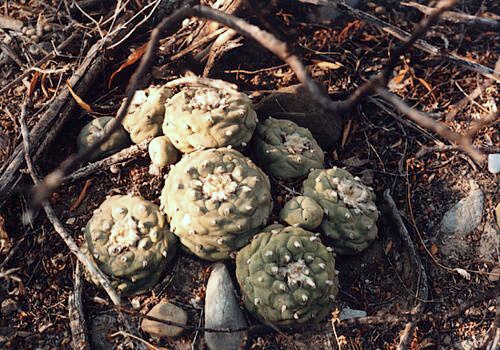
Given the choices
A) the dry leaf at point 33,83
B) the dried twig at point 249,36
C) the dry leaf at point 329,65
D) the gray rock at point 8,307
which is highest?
the dried twig at point 249,36

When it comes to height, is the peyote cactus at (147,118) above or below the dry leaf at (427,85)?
above

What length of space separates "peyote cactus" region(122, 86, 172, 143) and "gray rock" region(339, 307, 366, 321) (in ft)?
5.06

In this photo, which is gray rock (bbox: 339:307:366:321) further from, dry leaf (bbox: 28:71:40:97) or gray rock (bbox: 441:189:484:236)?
dry leaf (bbox: 28:71:40:97)

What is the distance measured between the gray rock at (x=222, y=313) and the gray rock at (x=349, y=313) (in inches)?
22.2

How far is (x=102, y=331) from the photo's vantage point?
2.81 meters

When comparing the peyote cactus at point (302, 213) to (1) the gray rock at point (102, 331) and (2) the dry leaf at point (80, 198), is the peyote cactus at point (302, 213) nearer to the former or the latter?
(1) the gray rock at point (102, 331)

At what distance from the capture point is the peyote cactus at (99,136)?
10.6ft

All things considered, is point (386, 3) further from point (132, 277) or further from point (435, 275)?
point (132, 277)

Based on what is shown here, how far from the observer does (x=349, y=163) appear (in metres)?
3.51

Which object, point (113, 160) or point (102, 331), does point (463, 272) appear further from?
point (113, 160)

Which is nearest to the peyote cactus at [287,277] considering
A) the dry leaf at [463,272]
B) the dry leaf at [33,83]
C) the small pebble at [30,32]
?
the dry leaf at [463,272]

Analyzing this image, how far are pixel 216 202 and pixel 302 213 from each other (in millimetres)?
499

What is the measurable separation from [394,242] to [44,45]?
274cm

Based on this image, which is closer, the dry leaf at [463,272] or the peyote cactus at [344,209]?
the peyote cactus at [344,209]
